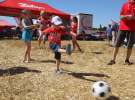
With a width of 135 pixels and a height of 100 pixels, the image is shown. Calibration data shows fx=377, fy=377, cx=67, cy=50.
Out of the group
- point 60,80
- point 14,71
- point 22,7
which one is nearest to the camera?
point 60,80

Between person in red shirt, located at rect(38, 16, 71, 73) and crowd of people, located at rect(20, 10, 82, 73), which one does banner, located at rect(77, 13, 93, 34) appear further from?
person in red shirt, located at rect(38, 16, 71, 73)

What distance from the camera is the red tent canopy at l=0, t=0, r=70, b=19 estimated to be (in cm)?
2895

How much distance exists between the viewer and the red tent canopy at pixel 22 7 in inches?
1140

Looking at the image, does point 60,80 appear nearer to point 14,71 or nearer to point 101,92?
point 14,71

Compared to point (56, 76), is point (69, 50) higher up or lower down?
higher up

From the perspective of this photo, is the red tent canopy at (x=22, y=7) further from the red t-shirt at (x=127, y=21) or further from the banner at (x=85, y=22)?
the red t-shirt at (x=127, y=21)

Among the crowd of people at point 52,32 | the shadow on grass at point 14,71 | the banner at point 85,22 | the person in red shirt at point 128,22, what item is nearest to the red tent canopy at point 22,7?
the crowd of people at point 52,32

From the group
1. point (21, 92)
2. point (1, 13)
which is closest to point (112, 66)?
point (21, 92)

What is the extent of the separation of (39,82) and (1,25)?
3104cm

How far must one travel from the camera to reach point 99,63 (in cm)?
1240

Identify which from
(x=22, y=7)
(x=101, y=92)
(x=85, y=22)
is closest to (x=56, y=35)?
(x=101, y=92)

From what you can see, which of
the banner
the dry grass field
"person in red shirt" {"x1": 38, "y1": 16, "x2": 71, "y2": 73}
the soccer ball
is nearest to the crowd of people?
"person in red shirt" {"x1": 38, "y1": 16, "x2": 71, "y2": 73}

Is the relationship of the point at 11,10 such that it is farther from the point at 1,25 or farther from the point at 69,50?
the point at 69,50

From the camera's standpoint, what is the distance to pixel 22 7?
97.6ft
